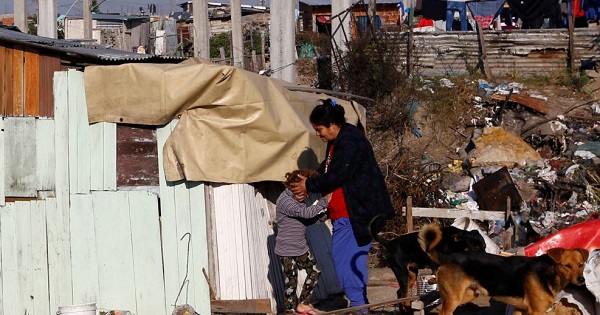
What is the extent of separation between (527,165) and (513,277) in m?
8.64

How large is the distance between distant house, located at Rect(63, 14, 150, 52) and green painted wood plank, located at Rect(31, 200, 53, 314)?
22.3 meters

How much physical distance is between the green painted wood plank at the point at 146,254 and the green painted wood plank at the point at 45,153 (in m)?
0.82

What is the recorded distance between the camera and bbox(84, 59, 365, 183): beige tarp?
7969 mm

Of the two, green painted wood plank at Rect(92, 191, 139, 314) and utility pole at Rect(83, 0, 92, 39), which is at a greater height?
utility pole at Rect(83, 0, 92, 39)

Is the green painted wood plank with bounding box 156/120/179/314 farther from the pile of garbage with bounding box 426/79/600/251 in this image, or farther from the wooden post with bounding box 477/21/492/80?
the wooden post with bounding box 477/21/492/80

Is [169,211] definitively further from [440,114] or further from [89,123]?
[440,114]

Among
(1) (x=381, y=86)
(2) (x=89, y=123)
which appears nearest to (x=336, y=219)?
(2) (x=89, y=123)

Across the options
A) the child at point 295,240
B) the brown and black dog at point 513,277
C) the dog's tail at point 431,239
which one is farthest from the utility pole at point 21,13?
the brown and black dog at point 513,277

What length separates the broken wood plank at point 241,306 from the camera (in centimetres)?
792

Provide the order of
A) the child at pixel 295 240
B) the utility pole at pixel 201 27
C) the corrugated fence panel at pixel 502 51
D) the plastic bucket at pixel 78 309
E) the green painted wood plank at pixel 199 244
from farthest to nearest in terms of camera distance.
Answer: the corrugated fence panel at pixel 502 51
the utility pole at pixel 201 27
the green painted wood plank at pixel 199 244
the plastic bucket at pixel 78 309
the child at pixel 295 240

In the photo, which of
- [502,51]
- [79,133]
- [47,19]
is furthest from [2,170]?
[502,51]

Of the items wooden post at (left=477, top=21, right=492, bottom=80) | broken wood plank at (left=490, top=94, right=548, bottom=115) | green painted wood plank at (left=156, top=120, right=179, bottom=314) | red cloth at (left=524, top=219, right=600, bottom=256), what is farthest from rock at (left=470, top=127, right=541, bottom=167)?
green painted wood plank at (left=156, top=120, right=179, bottom=314)

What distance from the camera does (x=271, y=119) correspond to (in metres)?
8.20

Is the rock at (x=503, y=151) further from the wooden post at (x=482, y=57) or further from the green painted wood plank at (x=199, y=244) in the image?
the green painted wood plank at (x=199, y=244)
